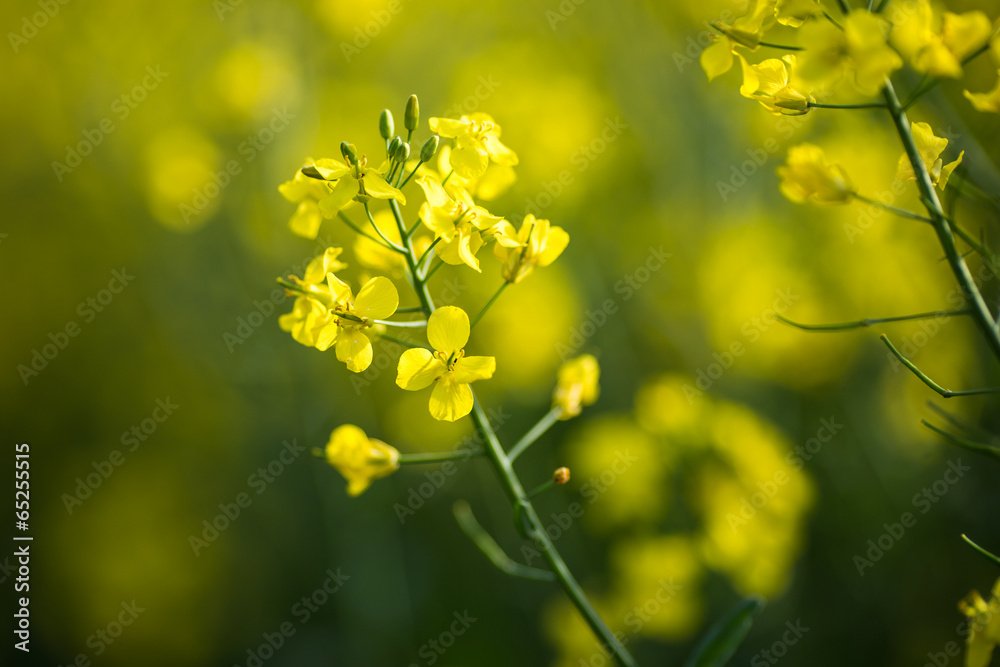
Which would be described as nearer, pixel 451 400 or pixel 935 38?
pixel 935 38

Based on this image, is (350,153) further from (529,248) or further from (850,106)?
(850,106)

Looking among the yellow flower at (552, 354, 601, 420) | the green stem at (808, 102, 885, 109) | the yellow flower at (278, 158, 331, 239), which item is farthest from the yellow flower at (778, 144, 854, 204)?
the yellow flower at (278, 158, 331, 239)

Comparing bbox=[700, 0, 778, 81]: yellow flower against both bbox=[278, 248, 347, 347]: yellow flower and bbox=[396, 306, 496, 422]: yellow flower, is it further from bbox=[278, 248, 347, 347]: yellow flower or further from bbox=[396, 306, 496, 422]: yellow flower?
bbox=[278, 248, 347, 347]: yellow flower

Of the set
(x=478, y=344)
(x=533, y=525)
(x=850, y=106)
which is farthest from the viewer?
(x=478, y=344)

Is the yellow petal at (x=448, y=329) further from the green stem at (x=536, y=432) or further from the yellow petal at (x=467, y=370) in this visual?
the green stem at (x=536, y=432)

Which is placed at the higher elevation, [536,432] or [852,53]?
[852,53]

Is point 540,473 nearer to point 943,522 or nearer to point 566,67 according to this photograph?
point 943,522

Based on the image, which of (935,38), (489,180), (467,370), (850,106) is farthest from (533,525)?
(935,38)

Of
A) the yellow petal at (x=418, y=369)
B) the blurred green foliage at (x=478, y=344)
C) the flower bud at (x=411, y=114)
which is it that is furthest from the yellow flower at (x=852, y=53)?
the blurred green foliage at (x=478, y=344)
